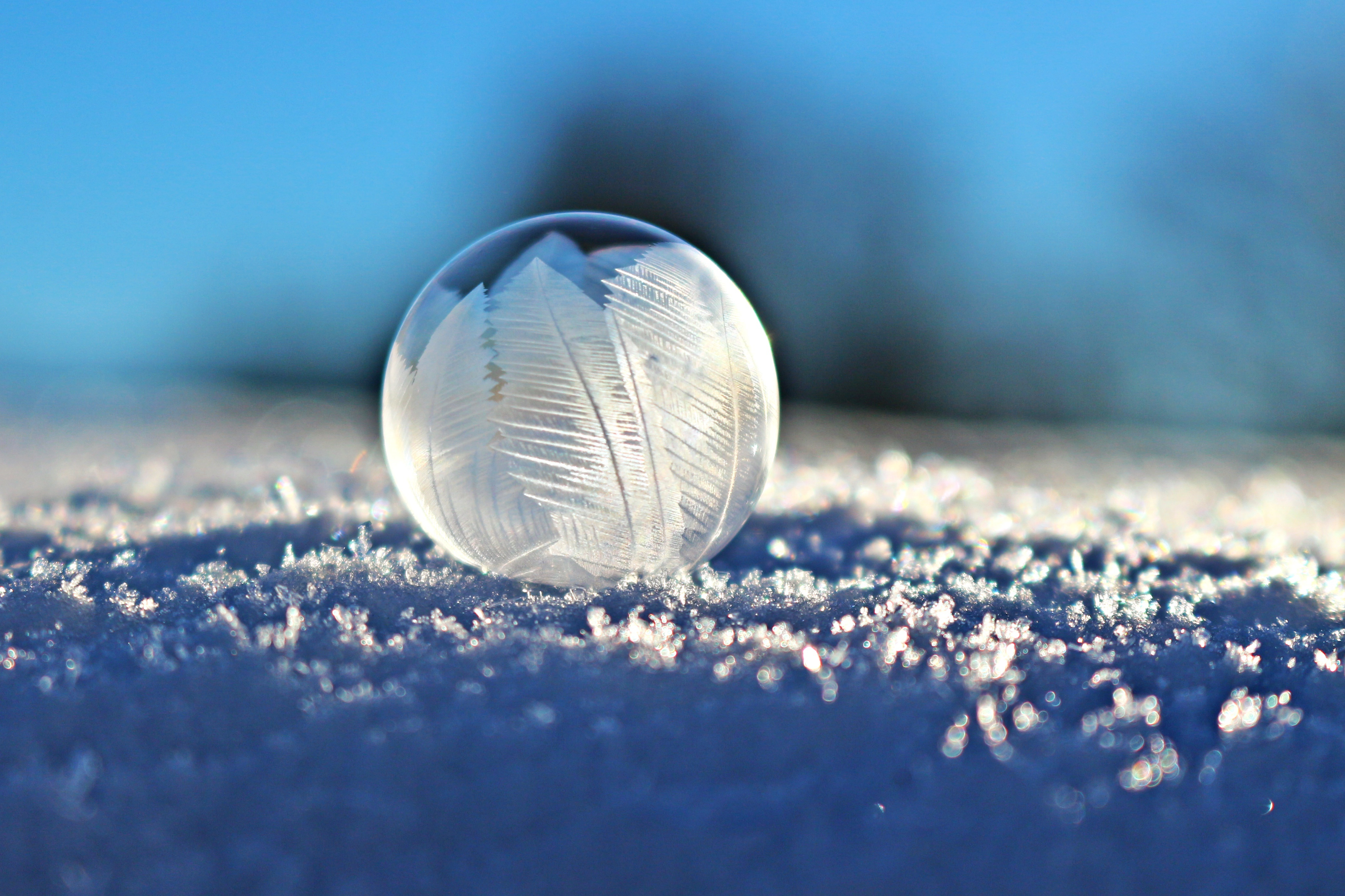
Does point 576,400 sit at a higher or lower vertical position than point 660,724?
higher

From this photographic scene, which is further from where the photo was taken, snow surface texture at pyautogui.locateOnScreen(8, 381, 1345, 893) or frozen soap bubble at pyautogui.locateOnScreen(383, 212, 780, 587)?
frozen soap bubble at pyautogui.locateOnScreen(383, 212, 780, 587)

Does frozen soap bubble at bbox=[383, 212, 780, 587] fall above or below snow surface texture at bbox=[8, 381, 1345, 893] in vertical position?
above

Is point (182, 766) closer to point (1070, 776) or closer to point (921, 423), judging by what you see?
point (1070, 776)

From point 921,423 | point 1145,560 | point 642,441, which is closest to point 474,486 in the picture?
point 642,441

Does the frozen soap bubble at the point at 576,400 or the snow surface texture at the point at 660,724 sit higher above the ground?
the frozen soap bubble at the point at 576,400

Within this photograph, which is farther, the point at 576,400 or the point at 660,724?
the point at 576,400
